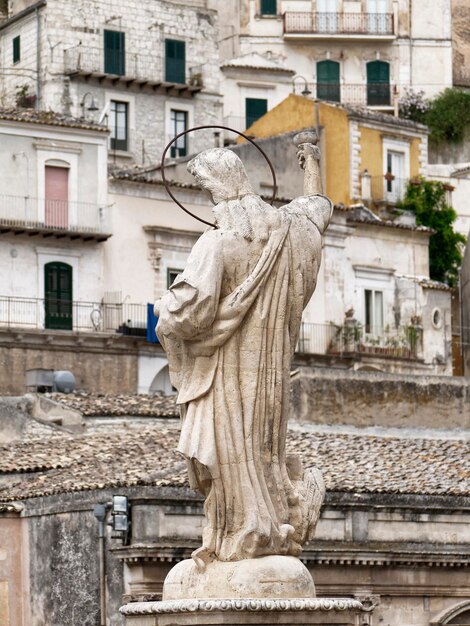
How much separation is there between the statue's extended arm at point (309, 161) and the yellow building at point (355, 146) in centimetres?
4589

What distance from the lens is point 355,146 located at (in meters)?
57.8

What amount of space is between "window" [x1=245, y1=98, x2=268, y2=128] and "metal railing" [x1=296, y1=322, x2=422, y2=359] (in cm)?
1277

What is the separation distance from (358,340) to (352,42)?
23.3 meters

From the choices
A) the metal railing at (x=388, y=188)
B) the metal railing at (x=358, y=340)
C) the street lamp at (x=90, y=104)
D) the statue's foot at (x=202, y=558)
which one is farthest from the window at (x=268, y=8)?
the statue's foot at (x=202, y=558)

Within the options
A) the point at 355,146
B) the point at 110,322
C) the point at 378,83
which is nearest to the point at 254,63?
the point at 378,83

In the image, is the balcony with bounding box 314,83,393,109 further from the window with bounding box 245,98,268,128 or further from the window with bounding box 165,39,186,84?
the window with bounding box 165,39,186,84

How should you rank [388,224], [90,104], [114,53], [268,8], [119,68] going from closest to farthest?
[388,224] → [90,104] → [119,68] → [114,53] → [268,8]

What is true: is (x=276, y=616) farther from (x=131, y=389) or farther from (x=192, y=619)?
(x=131, y=389)

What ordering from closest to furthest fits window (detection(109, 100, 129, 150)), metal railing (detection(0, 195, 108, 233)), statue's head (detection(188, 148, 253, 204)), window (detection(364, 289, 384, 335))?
statue's head (detection(188, 148, 253, 204)) → metal railing (detection(0, 195, 108, 233)) → window (detection(364, 289, 384, 335)) → window (detection(109, 100, 129, 150))

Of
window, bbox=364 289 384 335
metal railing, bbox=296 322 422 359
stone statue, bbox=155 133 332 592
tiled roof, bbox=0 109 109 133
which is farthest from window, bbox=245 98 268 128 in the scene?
stone statue, bbox=155 133 332 592

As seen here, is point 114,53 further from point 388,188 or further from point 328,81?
point 328,81

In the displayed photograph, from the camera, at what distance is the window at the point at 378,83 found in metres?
72.6

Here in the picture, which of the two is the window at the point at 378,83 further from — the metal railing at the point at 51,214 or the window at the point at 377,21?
the metal railing at the point at 51,214

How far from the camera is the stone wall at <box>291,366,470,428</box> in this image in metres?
37.1
